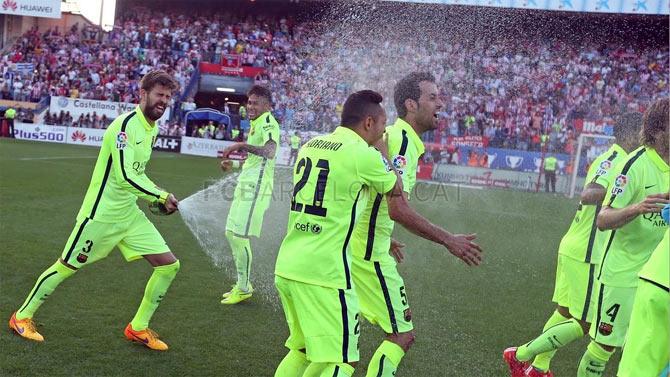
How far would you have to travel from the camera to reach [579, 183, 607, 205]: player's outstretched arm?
4.73 m

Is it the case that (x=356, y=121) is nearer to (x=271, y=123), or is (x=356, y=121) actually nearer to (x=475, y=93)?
(x=271, y=123)

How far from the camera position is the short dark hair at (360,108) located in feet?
13.3

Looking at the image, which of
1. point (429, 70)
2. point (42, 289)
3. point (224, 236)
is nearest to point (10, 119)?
point (429, 70)

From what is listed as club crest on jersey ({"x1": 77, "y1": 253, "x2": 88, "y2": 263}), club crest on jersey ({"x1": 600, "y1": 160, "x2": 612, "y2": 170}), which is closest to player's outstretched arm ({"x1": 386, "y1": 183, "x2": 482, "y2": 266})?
club crest on jersey ({"x1": 600, "y1": 160, "x2": 612, "y2": 170})

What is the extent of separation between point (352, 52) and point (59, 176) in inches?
550

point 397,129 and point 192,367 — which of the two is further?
point 192,367

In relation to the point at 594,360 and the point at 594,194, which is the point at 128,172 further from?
the point at 594,360

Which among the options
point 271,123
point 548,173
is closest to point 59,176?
point 271,123

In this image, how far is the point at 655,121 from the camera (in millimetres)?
4324

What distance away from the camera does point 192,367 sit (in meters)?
5.45

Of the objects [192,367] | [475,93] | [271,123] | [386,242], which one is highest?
[475,93]

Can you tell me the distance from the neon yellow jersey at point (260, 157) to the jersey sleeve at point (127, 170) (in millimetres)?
2255

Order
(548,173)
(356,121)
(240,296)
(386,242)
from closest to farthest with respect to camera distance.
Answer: (356,121) → (386,242) → (240,296) → (548,173)

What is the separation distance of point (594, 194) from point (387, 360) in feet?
5.83
